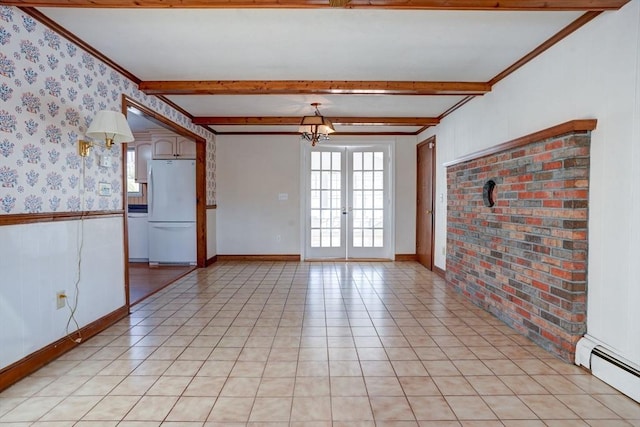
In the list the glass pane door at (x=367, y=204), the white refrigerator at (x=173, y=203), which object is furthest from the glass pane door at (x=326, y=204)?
the white refrigerator at (x=173, y=203)

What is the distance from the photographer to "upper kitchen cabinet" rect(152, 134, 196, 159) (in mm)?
5770

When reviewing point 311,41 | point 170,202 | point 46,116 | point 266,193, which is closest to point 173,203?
point 170,202

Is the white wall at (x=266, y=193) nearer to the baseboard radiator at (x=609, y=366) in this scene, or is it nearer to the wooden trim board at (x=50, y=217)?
the wooden trim board at (x=50, y=217)

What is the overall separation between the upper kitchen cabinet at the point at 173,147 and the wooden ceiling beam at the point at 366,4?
368 cm

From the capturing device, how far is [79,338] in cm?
275

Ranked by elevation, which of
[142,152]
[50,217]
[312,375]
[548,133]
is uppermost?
[142,152]

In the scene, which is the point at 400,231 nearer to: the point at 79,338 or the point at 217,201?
the point at 217,201

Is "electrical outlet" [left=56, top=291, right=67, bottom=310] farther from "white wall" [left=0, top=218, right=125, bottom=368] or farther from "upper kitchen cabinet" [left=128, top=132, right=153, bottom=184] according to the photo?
"upper kitchen cabinet" [left=128, top=132, right=153, bottom=184]

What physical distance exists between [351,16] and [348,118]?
2.88 metres

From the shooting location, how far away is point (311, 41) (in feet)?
9.04

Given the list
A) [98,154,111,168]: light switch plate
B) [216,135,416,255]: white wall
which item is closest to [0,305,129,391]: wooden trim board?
[98,154,111,168]: light switch plate

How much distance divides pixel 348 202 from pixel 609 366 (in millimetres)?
4566

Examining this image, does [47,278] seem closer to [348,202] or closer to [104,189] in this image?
[104,189]

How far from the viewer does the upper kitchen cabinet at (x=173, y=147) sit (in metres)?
5.77
